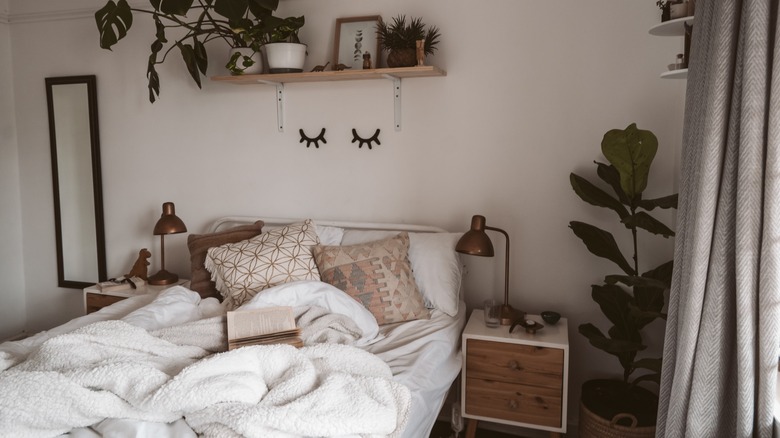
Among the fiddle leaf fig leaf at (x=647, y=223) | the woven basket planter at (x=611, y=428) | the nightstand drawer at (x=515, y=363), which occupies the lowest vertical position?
the woven basket planter at (x=611, y=428)

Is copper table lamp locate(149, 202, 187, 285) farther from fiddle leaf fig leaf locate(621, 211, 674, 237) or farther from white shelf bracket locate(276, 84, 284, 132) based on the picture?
fiddle leaf fig leaf locate(621, 211, 674, 237)

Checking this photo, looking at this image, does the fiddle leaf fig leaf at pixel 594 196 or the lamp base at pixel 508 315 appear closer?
the fiddle leaf fig leaf at pixel 594 196

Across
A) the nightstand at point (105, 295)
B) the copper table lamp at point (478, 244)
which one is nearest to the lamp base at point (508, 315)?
the copper table lamp at point (478, 244)

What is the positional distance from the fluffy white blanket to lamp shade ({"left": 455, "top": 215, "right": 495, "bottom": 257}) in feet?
2.90

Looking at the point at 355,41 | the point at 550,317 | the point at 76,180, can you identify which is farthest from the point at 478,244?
the point at 76,180

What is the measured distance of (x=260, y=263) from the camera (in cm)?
269

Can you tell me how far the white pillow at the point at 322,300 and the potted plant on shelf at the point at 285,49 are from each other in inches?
43.9

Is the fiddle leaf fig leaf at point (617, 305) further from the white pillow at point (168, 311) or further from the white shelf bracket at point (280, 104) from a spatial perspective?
the white shelf bracket at point (280, 104)

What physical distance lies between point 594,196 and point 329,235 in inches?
48.7

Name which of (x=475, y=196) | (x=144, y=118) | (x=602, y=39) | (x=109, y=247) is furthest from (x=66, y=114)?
(x=602, y=39)

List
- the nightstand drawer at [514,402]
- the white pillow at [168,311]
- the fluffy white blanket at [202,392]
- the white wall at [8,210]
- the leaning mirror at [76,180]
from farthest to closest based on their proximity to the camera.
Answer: the white wall at [8,210]
the leaning mirror at [76,180]
the nightstand drawer at [514,402]
the white pillow at [168,311]
the fluffy white blanket at [202,392]

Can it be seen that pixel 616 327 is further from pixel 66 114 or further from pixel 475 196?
pixel 66 114

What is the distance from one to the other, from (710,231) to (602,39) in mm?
1470

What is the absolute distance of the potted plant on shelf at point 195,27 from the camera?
2746 millimetres
